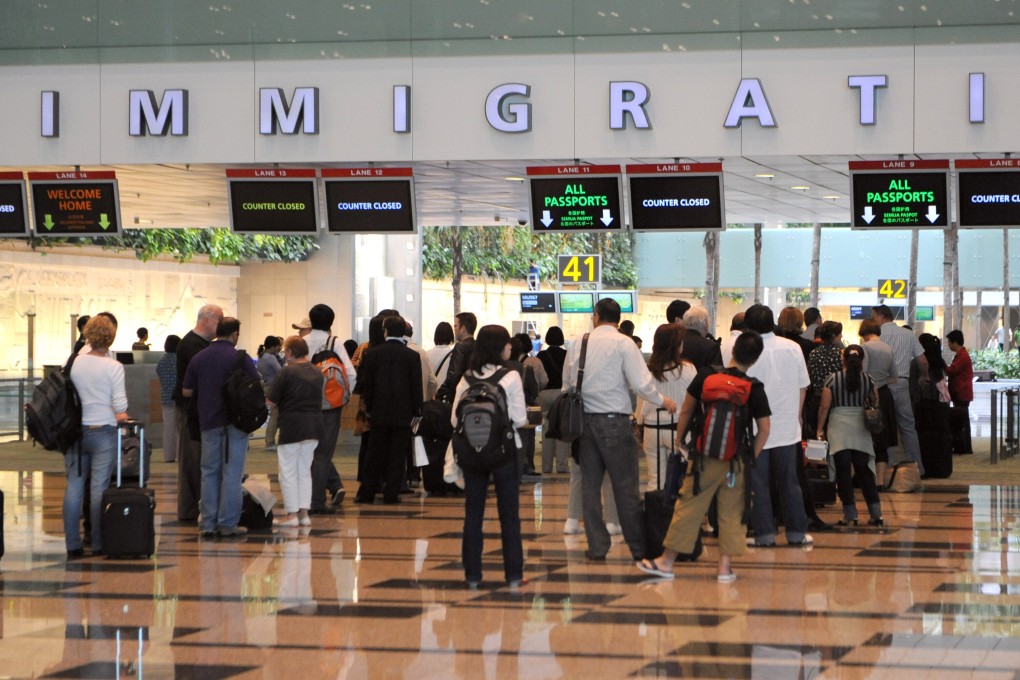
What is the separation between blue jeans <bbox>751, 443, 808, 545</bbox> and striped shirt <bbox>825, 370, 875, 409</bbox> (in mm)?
982

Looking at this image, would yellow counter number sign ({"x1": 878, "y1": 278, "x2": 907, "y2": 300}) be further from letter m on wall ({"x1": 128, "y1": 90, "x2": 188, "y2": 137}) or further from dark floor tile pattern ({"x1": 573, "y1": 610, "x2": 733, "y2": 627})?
dark floor tile pattern ({"x1": 573, "y1": 610, "x2": 733, "y2": 627})

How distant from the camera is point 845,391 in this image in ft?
34.0

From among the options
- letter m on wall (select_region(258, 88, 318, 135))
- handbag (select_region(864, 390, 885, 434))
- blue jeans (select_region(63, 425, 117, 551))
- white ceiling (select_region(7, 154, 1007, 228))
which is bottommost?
blue jeans (select_region(63, 425, 117, 551))

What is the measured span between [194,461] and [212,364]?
1.19 m

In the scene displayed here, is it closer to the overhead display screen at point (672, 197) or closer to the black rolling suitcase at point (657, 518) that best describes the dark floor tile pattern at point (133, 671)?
the black rolling suitcase at point (657, 518)

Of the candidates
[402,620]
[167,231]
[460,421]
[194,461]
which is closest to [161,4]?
[194,461]

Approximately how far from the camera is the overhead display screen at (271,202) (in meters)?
14.7

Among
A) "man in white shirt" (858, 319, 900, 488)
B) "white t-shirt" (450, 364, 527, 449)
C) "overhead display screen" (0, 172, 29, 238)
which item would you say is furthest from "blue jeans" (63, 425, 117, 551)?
"overhead display screen" (0, 172, 29, 238)

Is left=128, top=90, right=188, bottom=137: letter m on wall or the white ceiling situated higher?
left=128, top=90, right=188, bottom=137: letter m on wall

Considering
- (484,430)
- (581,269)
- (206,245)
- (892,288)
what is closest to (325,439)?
(484,430)

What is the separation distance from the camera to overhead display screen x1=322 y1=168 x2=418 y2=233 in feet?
47.7

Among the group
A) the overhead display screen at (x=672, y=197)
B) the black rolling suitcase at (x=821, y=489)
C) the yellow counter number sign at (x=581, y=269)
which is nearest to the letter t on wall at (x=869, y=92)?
the overhead display screen at (x=672, y=197)

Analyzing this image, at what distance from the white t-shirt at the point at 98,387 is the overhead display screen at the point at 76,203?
6.46 metres

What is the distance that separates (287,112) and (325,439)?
4535 millimetres
